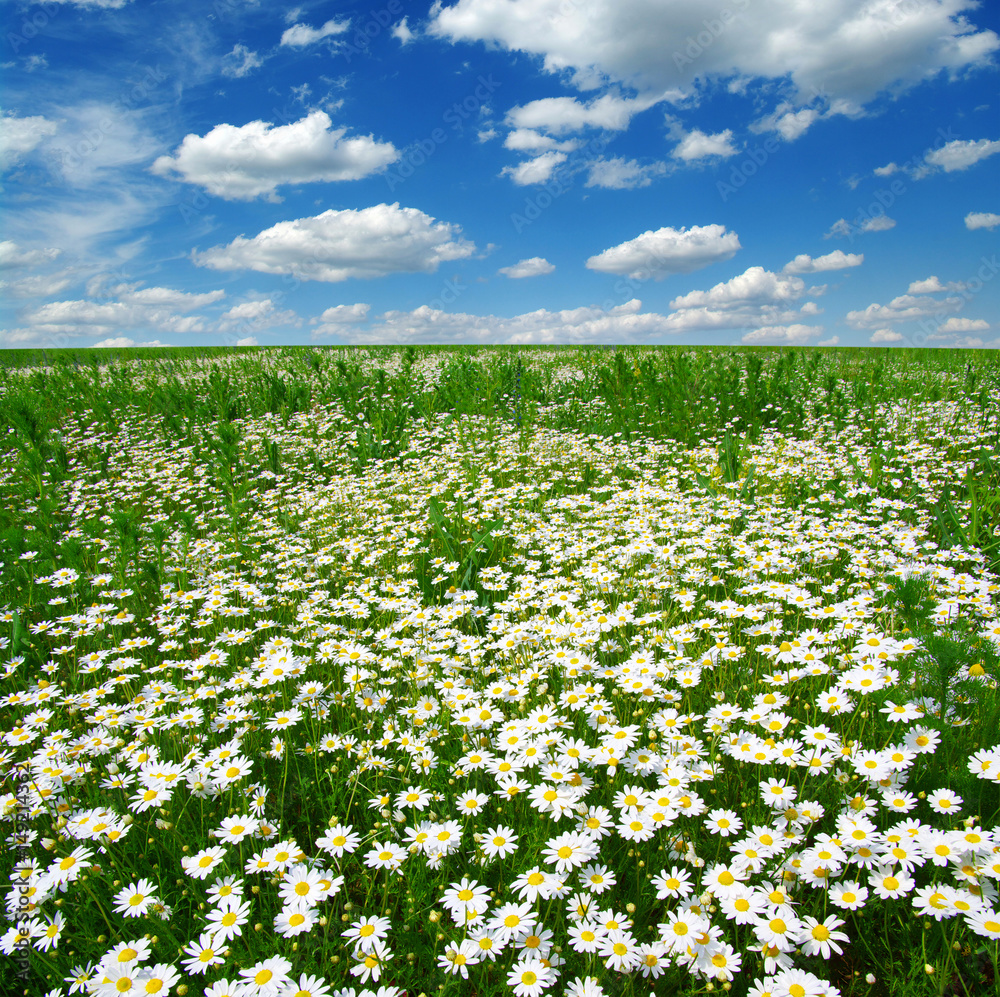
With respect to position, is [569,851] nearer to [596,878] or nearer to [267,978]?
[596,878]

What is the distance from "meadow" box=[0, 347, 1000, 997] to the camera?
6.15ft

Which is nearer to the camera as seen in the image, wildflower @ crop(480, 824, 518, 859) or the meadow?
the meadow

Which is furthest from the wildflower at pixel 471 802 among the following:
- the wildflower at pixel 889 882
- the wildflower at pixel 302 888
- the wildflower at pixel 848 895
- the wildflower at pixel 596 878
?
the wildflower at pixel 889 882

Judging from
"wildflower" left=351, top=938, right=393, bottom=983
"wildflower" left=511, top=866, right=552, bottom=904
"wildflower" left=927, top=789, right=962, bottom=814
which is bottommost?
"wildflower" left=351, top=938, right=393, bottom=983

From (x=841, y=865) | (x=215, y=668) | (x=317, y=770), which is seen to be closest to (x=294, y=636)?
(x=215, y=668)

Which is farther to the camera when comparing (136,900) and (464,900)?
(136,900)

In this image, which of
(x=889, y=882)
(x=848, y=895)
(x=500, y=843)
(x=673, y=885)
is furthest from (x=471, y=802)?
(x=889, y=882)

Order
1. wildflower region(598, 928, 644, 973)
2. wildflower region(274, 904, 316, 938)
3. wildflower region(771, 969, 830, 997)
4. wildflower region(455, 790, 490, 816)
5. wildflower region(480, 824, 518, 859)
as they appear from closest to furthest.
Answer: wildflower region(771, 969, 830, 997)
wildflower region(598, 928, 644, 973)
wildflower region(274, 904, 316, 938)
wildflower region(480, 824, 518, 859)
wildflower region(455, 790, 490, 816)

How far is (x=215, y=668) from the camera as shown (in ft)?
13.2

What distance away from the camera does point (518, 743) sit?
8.34ft

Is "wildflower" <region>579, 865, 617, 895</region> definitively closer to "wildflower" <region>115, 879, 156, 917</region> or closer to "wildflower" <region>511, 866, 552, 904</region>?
"wildflower" <region>511, 866, 552, 904</region>

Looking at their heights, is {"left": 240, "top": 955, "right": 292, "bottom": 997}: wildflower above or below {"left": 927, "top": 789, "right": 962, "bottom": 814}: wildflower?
below

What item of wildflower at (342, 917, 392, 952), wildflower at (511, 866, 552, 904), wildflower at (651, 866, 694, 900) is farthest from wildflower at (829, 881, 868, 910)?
wildflower at (342, 917, 392, 952)

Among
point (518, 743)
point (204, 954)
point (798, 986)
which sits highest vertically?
point (518, 743)
